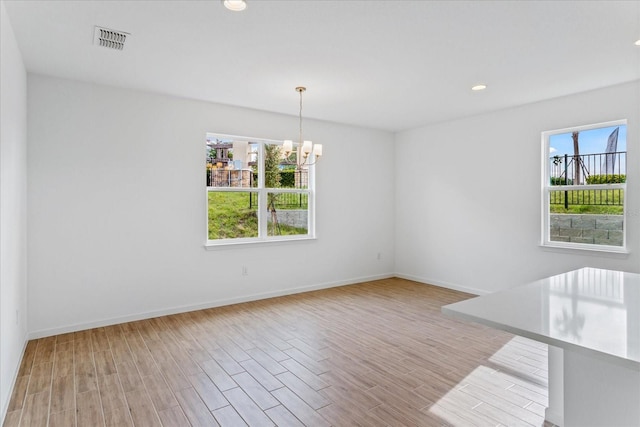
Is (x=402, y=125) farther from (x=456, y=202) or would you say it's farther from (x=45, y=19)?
(x=45, y=19)

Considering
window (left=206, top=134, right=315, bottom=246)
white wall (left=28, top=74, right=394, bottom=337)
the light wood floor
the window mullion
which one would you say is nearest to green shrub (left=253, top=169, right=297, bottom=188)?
window (left=206, top=134, right=315, bottom=246)

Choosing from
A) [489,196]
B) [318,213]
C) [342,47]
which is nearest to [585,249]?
[489,196]

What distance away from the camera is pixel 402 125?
594 centimetres

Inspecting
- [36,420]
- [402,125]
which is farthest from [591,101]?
[36,420]

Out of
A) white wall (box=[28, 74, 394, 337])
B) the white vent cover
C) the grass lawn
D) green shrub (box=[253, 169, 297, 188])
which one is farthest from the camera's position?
green shrub (box=[253, 169, 297, 188])

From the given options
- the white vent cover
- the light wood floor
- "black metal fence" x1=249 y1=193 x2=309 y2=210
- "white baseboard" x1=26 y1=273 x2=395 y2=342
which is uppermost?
the white vent cover

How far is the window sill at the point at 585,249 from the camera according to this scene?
3.94 metres

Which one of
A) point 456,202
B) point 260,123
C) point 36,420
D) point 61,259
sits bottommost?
point 36,420

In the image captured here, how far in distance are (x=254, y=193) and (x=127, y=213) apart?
1.65 meters

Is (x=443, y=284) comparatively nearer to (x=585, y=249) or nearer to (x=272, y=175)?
(x=585, y=249)

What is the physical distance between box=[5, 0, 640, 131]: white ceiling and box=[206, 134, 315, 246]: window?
2.72 ft

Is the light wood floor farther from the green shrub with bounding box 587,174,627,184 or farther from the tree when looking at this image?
the green shrub with bounding box 587,174,627,184

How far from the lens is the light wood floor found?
7.43 ft

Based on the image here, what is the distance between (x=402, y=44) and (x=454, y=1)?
640 millimetres
